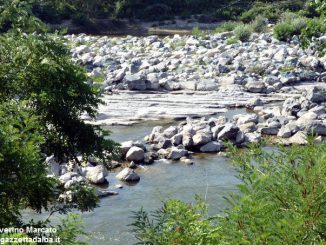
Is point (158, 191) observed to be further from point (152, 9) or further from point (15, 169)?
point (152, 9)

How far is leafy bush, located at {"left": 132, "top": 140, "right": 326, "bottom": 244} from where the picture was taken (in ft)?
12.0

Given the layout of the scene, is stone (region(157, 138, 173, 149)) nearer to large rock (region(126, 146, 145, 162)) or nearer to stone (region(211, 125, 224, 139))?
large rock (region(126, 146, 145, 162))

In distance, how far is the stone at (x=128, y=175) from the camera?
14883mm

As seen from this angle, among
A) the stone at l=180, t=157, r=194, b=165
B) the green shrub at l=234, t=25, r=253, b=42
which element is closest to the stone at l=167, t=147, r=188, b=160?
the stone at l=180, t=157, r=194, b=165

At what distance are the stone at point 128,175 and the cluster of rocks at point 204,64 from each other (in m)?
10.6

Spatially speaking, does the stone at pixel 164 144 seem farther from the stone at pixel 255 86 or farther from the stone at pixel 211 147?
the stone at pixel 255 86

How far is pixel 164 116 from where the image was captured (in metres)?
21.5

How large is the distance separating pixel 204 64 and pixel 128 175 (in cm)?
1548

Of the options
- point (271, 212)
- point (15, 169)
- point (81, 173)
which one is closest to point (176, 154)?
point (81, 173)

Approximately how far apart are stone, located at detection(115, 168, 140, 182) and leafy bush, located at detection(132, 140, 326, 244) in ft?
33.5

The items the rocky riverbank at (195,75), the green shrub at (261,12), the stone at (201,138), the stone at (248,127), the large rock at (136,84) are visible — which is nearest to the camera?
the stone at (201,138)

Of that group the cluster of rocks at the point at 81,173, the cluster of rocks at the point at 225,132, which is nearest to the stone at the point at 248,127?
the cluster of rocks at the point at 225,132

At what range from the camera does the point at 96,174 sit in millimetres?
14844

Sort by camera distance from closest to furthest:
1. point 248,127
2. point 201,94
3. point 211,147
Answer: point 211,147
point 248,127
point 201,94
